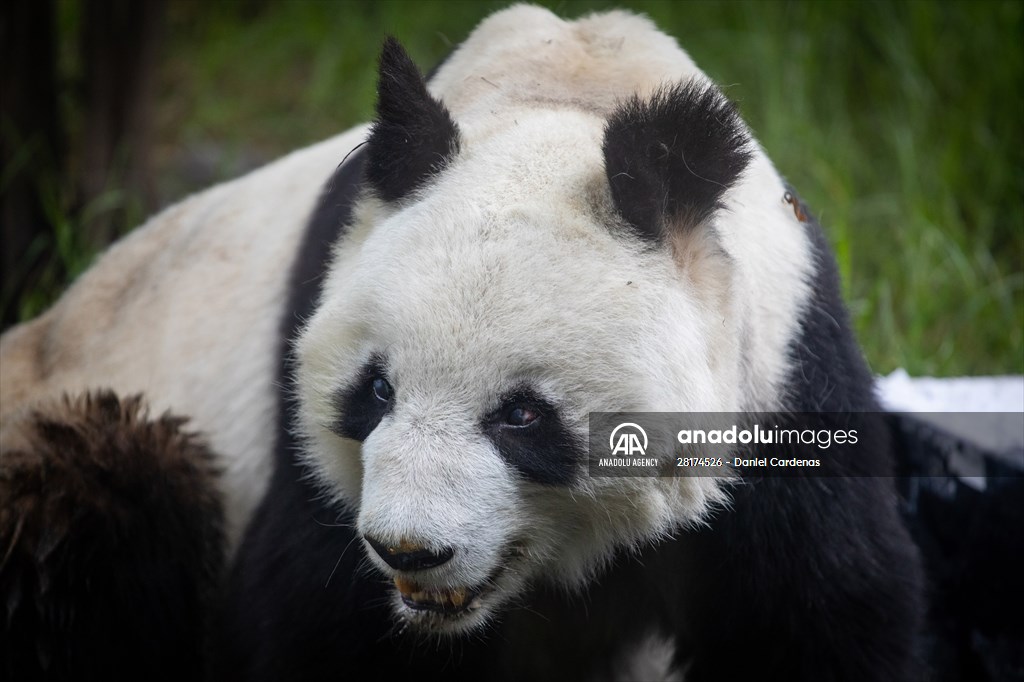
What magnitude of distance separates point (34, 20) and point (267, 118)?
178 cm

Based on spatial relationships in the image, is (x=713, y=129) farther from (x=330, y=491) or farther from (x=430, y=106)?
(x=330, y=491)

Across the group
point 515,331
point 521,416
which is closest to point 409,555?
point 521,416

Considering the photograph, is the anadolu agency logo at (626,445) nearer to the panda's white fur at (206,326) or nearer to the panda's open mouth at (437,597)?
the panda's open mouth at (437,597)

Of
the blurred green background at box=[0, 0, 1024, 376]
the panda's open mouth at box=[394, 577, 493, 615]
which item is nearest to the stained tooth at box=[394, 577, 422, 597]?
the panda's open mouth at box=[394, 577, 493, 615]

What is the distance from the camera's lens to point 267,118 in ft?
22.6

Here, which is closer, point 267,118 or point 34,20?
point 34,20

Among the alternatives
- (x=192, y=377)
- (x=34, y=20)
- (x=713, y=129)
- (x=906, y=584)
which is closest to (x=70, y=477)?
(x=192, y=377)

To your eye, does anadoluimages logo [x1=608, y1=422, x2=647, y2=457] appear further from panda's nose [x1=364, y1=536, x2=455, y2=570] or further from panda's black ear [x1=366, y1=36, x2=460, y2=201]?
panda's black ear [x1=366, y1=36, x2=460, y2=201]

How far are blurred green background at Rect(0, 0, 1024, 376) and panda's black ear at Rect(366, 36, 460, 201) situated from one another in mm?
2558

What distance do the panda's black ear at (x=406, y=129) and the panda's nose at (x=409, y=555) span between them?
70 centimetres

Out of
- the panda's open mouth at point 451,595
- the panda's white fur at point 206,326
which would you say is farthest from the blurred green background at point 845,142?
the panda's open mouth at point 451,595

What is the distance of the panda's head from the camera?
6.15 feet

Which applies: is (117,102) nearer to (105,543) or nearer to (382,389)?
(105,543)

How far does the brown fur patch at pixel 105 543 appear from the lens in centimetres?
266
